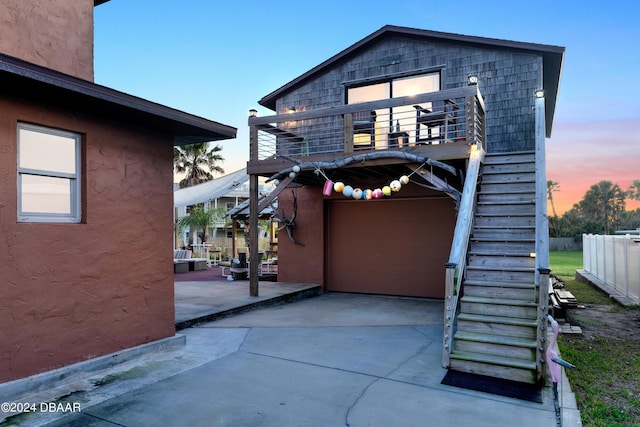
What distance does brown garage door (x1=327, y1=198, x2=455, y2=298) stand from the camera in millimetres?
9703

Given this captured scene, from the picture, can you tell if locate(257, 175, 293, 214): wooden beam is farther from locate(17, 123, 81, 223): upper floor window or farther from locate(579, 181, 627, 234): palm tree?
locate(579, 181, 627, 234): palm tree

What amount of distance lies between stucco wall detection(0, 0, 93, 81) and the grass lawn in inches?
271

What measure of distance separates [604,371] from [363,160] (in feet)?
16.3

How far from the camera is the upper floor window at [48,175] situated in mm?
4102

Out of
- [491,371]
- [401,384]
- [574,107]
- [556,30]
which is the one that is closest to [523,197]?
[491,371]

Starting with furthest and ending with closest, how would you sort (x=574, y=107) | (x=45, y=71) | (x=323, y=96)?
(x=574, y=107) < (x=323, y=96) < (x=45, y=71)

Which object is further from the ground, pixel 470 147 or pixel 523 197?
pixel 470 147

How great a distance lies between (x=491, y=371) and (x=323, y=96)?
8.67 meters

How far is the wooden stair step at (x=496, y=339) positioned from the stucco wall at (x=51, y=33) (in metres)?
5.84

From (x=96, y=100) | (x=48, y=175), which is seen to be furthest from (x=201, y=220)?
(x=96, y=100)

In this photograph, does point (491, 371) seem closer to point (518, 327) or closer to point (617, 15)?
point (518, 327)

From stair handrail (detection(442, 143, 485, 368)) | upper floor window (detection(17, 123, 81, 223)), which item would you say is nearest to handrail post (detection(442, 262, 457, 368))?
stair handrail (detection(442, 143, 485, 368))

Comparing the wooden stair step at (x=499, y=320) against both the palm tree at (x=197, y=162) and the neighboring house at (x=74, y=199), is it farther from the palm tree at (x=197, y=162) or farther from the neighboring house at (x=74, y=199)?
the palm tree at (x=197, y=162)

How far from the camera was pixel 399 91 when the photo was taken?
10469mm
